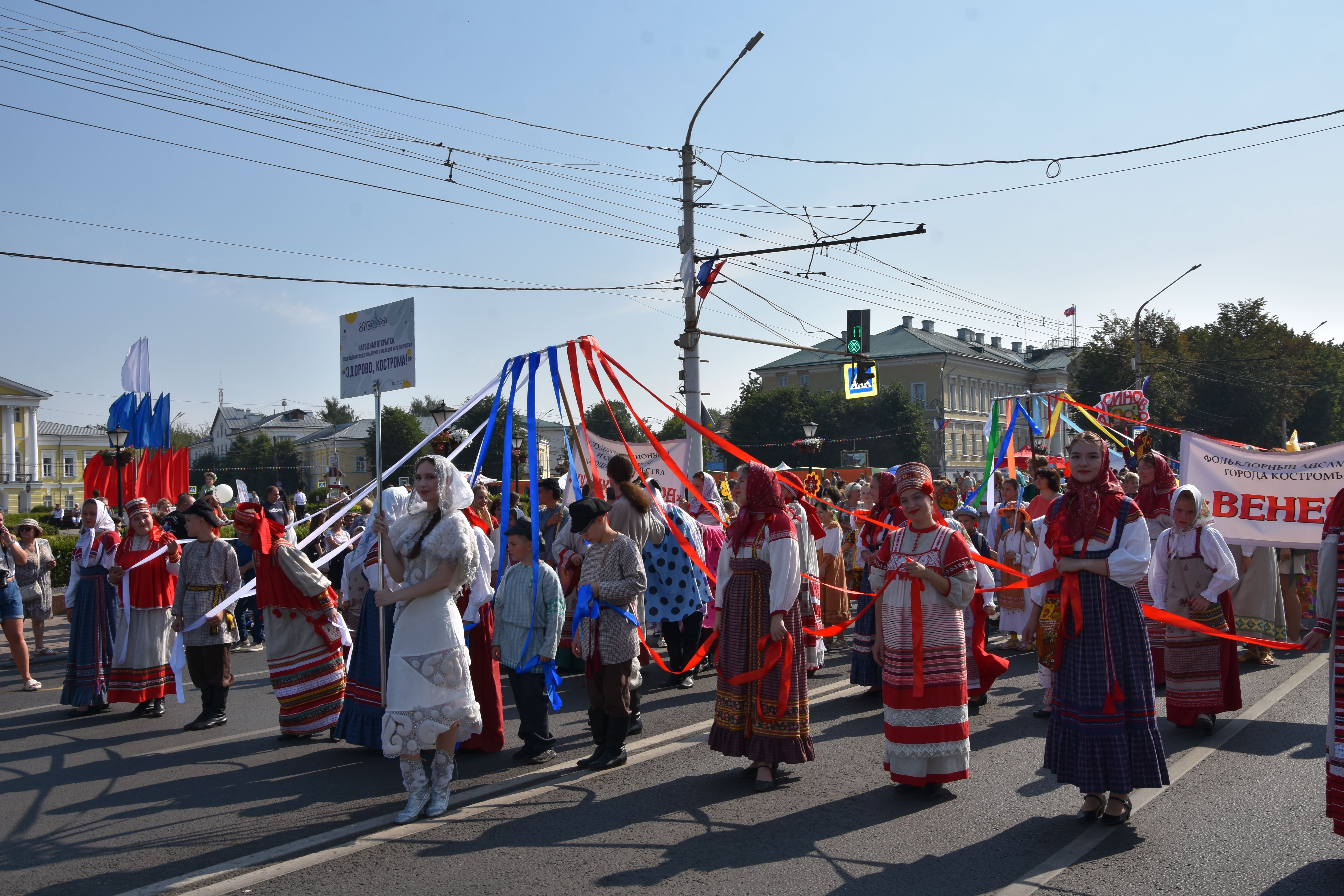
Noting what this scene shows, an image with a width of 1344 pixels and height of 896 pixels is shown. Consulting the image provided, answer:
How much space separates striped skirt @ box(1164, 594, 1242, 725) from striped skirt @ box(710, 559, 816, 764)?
9.52 feet

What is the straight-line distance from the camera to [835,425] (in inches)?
2411

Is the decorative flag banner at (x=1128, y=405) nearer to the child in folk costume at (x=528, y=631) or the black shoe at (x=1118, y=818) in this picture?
the black shoe at (x=1118, y=818)

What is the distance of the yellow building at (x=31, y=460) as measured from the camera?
66.9 meters

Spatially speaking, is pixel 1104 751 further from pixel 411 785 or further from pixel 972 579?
pixel 411 785

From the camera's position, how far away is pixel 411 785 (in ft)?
17.0

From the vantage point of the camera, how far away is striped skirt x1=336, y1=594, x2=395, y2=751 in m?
6.61

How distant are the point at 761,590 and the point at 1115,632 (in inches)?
76.9

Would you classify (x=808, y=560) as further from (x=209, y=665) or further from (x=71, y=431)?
(x=71, y=431)

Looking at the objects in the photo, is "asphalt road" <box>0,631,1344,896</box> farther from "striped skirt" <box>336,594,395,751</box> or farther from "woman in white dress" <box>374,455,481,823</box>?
"woman in white dress" <box>374,455,481,823</box>

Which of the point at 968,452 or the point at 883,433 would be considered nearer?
the point at 883,433

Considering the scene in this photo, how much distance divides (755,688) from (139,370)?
13.5 meters

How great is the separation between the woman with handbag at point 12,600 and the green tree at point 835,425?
164ft

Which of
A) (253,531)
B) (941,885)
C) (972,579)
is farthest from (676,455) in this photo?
(941,885)

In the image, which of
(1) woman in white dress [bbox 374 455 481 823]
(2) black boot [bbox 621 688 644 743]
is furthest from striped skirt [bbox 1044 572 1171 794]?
(1) woman in white dress [bbox 374 455 481 823]
